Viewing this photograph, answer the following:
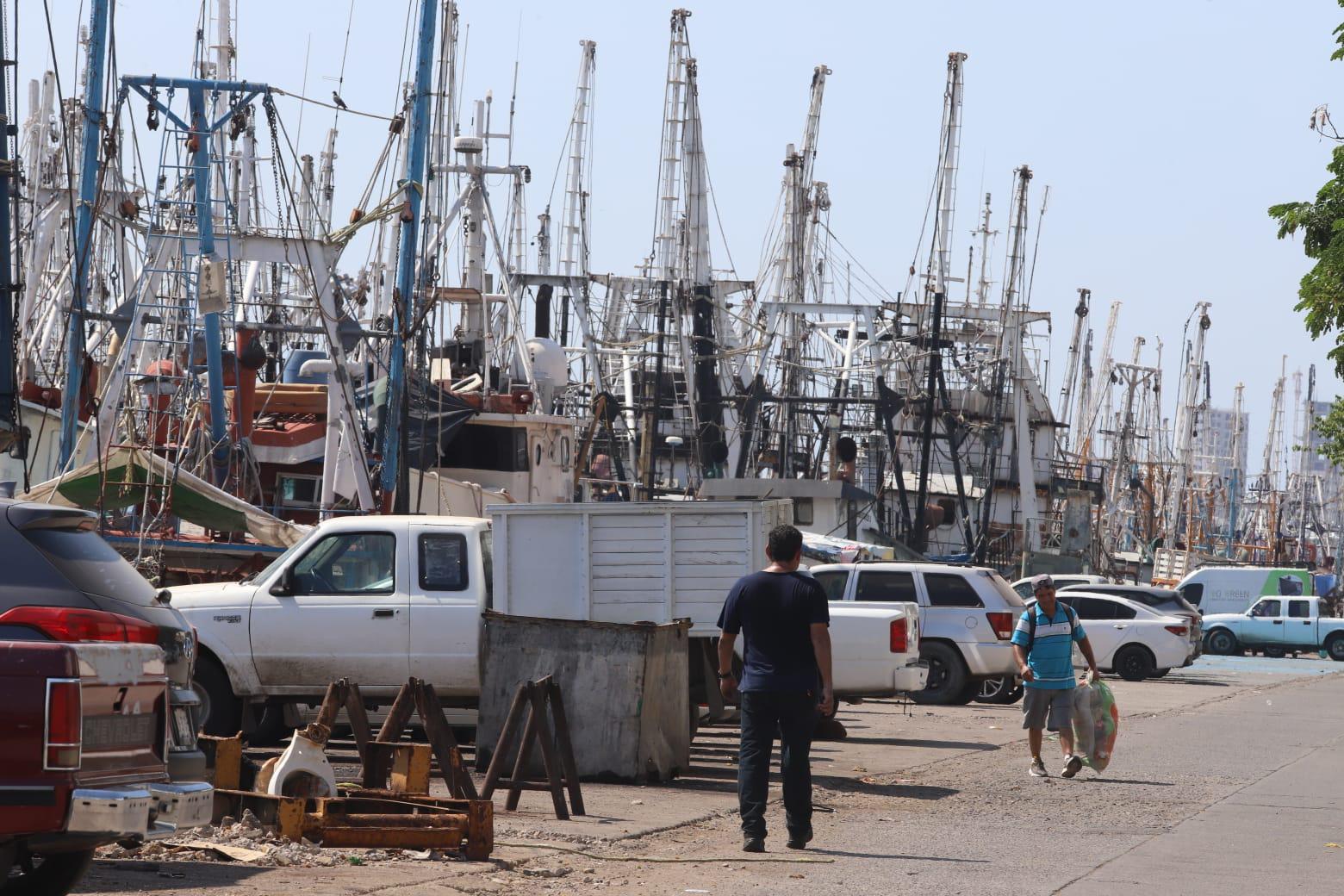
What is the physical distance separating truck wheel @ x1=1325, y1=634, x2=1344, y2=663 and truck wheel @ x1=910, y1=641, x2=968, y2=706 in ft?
92.7

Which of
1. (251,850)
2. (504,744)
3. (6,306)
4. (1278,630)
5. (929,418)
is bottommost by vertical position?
(1278,630)

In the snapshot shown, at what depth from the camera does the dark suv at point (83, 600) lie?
680 cm

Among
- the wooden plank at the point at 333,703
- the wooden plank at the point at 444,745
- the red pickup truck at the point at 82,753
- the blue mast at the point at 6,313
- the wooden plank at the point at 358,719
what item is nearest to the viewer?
the red pickup truck at the point at 82,753

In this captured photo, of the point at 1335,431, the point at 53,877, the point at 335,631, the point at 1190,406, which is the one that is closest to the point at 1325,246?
the point at 1335,431

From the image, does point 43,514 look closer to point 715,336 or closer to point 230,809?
point 230,809

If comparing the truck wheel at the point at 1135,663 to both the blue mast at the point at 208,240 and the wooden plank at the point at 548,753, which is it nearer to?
the blue mast at the point at 208,240

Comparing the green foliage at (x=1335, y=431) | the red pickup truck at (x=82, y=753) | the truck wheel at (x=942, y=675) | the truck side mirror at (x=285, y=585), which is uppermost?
the green foliage at (x=1335, y=431)

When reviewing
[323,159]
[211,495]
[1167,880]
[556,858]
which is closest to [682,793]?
[556,858]

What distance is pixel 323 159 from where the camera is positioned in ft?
281

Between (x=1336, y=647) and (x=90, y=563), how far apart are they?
4596cm

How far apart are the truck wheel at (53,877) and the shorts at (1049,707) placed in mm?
9393

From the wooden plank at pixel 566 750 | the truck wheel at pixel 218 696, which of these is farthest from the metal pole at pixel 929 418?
the wooden plank at pixel 566 750

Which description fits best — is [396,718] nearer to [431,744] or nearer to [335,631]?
[431,744]

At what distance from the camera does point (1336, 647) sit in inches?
1909
